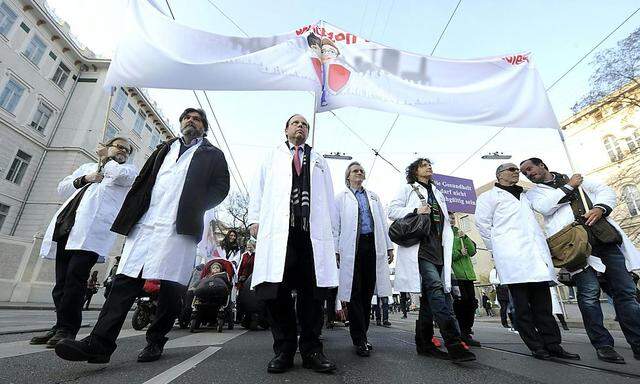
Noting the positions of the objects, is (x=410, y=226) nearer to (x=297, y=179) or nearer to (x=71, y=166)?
(x=297, y=179)

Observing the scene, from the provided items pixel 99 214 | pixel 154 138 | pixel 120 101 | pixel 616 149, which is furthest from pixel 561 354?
pixel 154 138

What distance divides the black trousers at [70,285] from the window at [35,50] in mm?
24346

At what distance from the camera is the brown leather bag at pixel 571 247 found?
10.6 feet

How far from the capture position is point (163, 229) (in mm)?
2643

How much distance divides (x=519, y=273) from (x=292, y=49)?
4081 millimetres

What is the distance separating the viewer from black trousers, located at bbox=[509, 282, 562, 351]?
3.14 m

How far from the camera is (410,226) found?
3344 mm

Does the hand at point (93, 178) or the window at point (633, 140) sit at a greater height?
the window at point (633, 140)

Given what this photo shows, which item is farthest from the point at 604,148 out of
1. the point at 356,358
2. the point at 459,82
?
the point at 356,358

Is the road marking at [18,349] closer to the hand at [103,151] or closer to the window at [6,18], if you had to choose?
the hand at [103,151]

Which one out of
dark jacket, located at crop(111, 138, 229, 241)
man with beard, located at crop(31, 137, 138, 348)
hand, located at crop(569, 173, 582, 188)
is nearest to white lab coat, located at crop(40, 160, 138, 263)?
man with beard, located at crop(31, 137, 138, 348)

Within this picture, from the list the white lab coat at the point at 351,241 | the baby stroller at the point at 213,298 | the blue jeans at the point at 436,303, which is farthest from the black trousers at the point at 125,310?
the baby stroller at the point at 213,298

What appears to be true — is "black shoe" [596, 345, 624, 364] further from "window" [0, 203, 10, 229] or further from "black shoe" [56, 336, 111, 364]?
"window" [0, 203, 10, 229]

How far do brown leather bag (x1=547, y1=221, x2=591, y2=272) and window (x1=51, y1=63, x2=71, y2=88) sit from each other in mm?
29006
